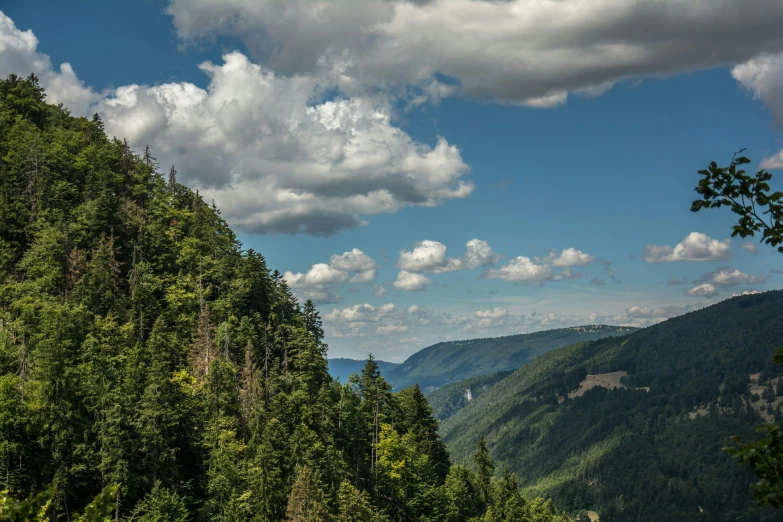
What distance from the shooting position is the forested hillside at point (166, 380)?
5972 centimetres

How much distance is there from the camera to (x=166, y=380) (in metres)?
68.8

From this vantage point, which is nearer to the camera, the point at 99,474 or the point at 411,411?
the point at 99,474

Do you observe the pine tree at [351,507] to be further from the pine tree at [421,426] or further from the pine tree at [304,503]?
Result: the pine tree at [421,426]

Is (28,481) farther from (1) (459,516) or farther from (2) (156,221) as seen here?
(1) (459,516)

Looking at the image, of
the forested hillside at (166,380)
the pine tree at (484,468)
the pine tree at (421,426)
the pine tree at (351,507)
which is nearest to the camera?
the forested hillside at (166,380)

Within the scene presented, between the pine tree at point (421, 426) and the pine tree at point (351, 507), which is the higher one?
the pine tree at point (421, 426)

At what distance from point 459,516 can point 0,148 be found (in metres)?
88.3

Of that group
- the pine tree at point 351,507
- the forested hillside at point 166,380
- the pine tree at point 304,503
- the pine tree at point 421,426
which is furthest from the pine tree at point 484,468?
the pine tree at point 304,503

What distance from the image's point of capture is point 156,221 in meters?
99.3

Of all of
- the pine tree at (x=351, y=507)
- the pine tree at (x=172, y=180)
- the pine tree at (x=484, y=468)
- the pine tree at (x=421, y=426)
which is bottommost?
the pine tree at (x=484, y=468)

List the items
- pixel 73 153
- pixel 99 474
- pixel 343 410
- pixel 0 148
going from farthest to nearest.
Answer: pixel 73 153 < pixel 0 148 < pixel 343 410 < pixel 99 474

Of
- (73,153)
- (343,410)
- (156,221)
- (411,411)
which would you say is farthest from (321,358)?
(73,153)

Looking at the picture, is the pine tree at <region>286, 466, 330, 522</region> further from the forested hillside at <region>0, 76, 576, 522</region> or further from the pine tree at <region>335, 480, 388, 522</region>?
the pine tree at <region>335, 480, 388, 522</region>

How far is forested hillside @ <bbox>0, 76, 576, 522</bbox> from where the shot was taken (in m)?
59.7
